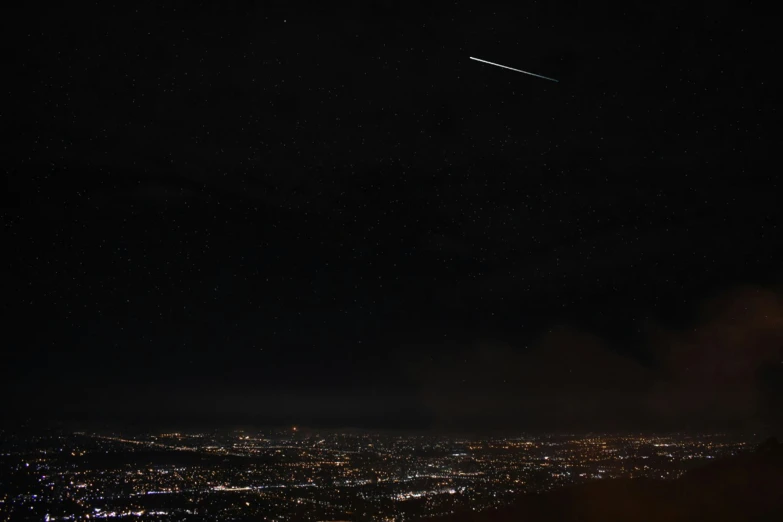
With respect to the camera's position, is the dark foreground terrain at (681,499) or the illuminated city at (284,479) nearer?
the dark foreground terrain at (681,499)

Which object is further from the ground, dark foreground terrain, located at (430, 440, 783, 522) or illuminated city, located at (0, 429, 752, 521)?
dark foreground terrain, located at (430, 440, 783, 522)

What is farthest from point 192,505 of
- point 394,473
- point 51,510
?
point 394,473

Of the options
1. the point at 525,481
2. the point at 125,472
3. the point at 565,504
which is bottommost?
the point at 125,472

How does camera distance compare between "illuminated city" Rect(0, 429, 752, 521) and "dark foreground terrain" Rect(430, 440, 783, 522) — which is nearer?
"dark foreground terrain" Rect(430, 440, 783, 522)

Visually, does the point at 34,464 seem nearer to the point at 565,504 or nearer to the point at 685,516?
the point at 565,504

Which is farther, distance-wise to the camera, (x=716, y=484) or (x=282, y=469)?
(x=282, y=469)
